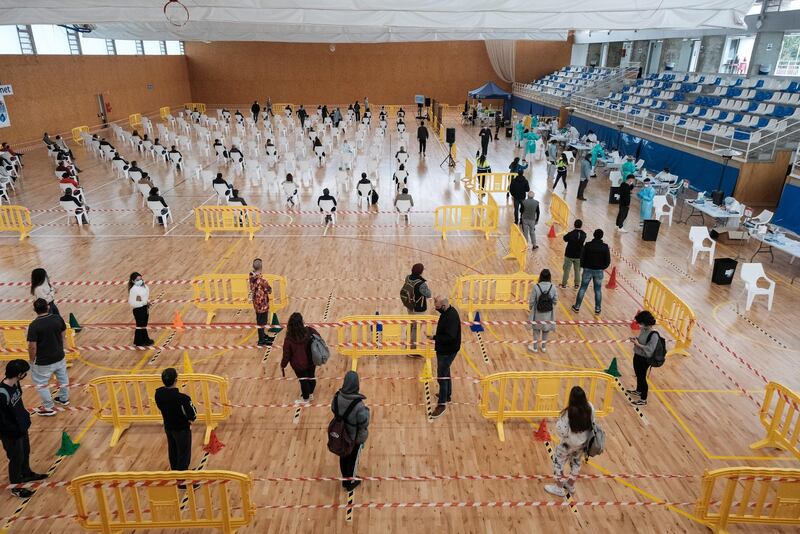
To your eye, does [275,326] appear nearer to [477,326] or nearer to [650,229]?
[477,326]

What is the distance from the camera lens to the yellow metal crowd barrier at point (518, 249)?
11.6 m

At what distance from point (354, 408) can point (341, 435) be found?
0.32 m

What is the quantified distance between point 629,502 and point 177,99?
47.2 m

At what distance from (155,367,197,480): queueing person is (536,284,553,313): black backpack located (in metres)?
5.18

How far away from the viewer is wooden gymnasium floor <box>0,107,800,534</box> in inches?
236

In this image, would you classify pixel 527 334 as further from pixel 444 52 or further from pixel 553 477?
pixel 444 52

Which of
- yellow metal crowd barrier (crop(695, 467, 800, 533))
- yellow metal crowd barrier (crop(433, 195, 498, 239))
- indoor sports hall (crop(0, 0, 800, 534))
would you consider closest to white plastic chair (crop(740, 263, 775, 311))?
indoor sports hall (crop(0, 0, 800, 534))

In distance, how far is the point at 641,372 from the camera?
293 inches

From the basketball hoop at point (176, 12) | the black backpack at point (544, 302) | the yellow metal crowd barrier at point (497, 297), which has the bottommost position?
the yellow metal crowd barrier at point (497, 297)

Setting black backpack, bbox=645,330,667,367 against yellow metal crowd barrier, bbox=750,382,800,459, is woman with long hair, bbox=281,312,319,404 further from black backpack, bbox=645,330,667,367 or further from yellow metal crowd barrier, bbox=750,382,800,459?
yellow metal crowd barrier, bbox=750,382,800,459

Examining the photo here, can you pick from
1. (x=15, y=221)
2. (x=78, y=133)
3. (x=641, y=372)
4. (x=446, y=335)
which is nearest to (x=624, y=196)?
(x=641, y=372)

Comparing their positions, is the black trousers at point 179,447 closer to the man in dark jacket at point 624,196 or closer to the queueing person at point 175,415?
the queueing person at point 175,415

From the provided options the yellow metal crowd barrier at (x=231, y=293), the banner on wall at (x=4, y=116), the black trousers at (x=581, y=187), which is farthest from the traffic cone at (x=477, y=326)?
the banner on wall at (x=4, y=116)

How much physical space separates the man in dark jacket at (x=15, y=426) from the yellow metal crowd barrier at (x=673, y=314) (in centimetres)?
912
